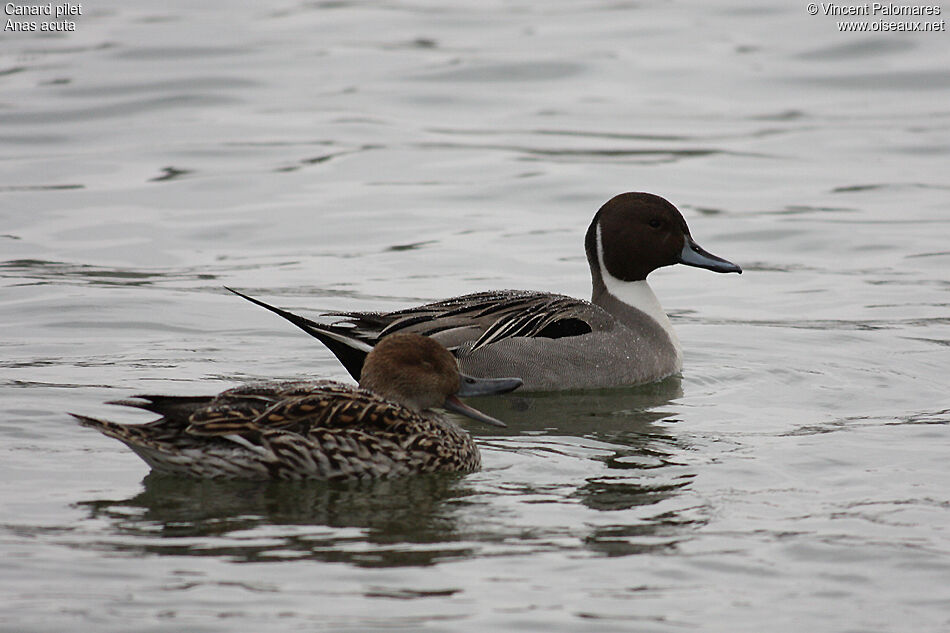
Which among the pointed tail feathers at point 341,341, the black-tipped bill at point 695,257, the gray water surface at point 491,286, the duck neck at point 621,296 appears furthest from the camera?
the black-tipped bill at point 695,257

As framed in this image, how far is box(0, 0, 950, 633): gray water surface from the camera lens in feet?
20.4

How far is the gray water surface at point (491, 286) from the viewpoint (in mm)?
6215

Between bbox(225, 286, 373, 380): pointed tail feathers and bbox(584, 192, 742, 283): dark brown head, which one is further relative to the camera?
bbox(584, 192, 742, 283): dark brown head

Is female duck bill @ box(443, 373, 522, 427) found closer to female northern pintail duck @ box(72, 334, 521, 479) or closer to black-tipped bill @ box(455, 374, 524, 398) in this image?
black-tipped bill @ box(455, 374, 524, 398)

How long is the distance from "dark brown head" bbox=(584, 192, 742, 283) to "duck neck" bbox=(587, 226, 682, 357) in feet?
0.12

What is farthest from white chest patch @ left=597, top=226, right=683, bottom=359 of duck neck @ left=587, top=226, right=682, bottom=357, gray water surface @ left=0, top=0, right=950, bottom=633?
gray water surface @ left=0, top=0, right=950, bottom=633

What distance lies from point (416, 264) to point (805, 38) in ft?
34.1

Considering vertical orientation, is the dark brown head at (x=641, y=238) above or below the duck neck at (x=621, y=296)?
above

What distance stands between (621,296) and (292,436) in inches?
156

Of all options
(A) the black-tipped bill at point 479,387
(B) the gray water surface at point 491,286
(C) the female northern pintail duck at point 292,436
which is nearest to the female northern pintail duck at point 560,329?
(B) the gray water surface at point 491,286

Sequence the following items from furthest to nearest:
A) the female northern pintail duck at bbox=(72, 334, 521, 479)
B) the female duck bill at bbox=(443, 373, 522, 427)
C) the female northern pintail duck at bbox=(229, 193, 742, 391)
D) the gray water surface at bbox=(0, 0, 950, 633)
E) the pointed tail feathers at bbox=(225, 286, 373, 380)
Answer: the female northern pintail duck at bbox=(229, 193, 742, 391) < the pointed tail feathers at bbox=(225, 286, 373, 380) < the female duck bill at bbox=(443, 373, 522, 427) < the female northern pintail duck at bbox=(72, 334, 521, 479) < the gray water surface at bbox=(0, 0, 950, 633)

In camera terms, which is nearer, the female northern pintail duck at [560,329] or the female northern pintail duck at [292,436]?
the female northern pintail duck at [292,436]

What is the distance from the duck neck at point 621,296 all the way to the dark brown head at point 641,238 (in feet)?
0.12

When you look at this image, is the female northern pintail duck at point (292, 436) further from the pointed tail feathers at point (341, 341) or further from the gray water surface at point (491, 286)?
the pointed tail feathers at point (341, 341)
